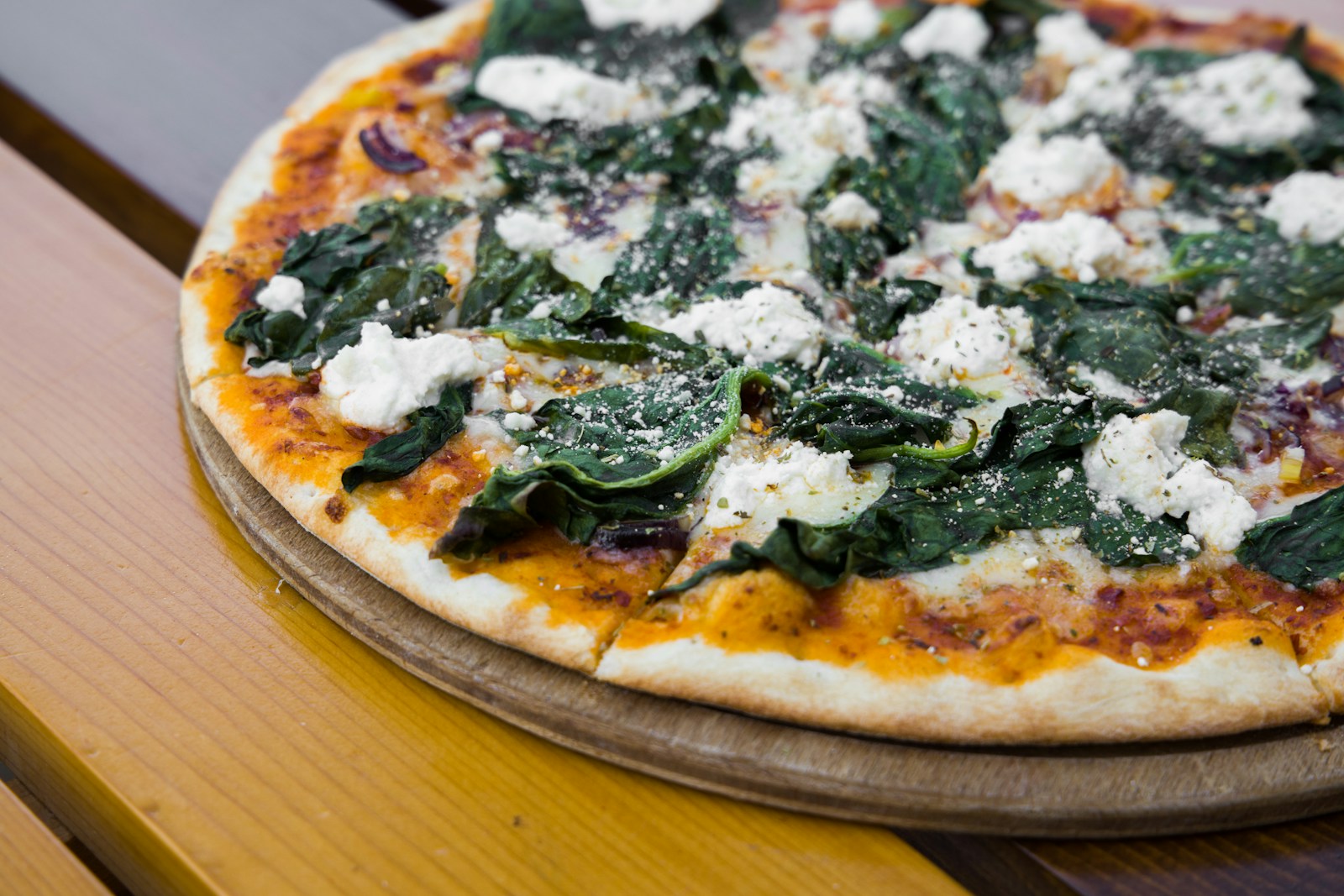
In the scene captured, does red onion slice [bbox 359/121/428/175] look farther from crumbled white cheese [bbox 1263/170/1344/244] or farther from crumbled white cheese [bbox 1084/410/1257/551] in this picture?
crumbled white cheese [bbox 1263/170/1344/244]

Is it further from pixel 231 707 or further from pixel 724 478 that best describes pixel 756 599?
pixel 231 707

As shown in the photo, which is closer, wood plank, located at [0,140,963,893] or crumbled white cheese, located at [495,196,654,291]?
wood plank, located at [0,140,963,893]

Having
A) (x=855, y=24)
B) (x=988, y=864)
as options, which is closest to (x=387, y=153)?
(x=855, y=24)

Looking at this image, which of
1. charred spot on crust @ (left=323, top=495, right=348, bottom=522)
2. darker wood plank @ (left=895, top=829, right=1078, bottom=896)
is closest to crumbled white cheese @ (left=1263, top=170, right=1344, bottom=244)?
darker wood plank @ (left=895, top=829, right=1078, bottom=896)

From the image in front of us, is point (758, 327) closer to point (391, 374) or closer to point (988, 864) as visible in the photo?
point (391, 374)

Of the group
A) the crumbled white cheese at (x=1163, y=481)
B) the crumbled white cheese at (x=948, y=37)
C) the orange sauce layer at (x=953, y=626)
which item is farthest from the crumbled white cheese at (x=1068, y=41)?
the orange sauce layer at (x=953, y=626)

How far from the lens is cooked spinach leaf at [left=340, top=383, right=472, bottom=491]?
3484 mm

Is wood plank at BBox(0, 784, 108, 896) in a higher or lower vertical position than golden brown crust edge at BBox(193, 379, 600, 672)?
lower

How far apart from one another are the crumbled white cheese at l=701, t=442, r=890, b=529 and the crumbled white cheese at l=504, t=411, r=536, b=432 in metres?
0.63

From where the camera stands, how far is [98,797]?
3.08 m

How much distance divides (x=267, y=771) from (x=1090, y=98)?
4.63 metres

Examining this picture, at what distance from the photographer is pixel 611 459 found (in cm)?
359

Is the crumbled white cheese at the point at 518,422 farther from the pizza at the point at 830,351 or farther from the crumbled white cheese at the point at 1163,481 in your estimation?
the crumbled white cheese at the point at 1163,481

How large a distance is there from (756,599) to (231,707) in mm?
1498
